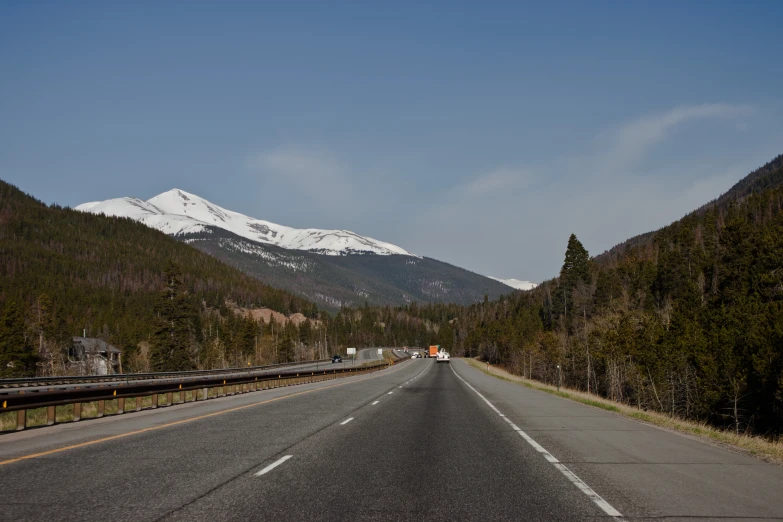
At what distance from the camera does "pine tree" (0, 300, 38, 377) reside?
6681 centimetres

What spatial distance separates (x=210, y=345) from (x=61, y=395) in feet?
344

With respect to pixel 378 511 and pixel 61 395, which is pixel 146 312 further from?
pixel 378 511

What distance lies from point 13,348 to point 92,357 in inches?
1326

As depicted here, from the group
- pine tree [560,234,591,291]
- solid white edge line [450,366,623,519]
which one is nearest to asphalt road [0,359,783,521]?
solid white edge line [450,366,623,519]

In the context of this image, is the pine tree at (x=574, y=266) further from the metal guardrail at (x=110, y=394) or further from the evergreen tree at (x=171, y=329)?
the metal guardrail at (x=110, y=394)

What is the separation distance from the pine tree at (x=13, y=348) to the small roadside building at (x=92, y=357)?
24510mm

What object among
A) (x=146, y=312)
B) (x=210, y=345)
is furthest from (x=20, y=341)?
(x=146, y=312)

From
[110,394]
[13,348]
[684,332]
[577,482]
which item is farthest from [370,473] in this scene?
[13,348]

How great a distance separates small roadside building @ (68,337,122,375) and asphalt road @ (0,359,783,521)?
300ft

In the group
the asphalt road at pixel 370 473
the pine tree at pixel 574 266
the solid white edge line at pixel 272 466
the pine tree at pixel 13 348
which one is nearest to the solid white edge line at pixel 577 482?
the asphalt road at pixel 370 473

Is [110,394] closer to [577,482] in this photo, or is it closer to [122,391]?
[122,391]

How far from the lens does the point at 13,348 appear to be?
68.3 metres

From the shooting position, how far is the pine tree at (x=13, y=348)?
66.8 meters

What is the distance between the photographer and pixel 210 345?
11788 cm
